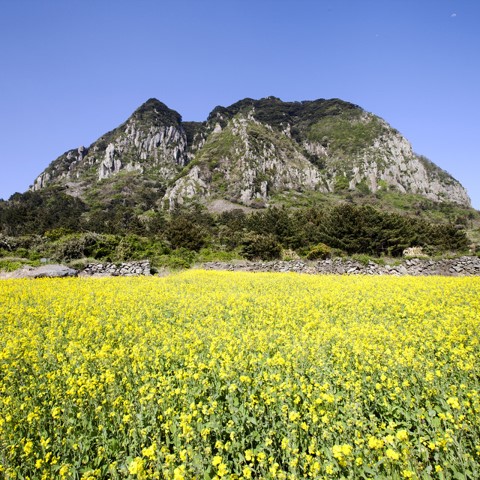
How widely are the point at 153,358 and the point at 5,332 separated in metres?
4.65

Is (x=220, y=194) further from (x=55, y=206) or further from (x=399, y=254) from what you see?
(x=399, y=254)

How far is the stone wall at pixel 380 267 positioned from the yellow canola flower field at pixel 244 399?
14.8 m

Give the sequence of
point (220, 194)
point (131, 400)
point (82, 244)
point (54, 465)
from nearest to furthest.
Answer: point (54, 465), point (131, 400), point (82, 244), point (220, 194)

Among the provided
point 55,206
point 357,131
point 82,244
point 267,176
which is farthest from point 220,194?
point 357,131

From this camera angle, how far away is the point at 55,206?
9788cm

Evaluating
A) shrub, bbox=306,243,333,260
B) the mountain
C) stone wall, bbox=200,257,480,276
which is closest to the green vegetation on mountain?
shrub, bbox=306,243,333,260

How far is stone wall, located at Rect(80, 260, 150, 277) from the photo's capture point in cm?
2428

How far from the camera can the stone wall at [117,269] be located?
24281 mm

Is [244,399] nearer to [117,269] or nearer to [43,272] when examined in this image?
[43,272]

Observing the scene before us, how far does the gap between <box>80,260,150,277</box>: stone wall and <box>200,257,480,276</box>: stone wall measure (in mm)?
7282

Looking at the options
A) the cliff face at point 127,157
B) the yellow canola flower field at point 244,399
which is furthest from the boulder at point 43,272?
the cliff face at point 127,157

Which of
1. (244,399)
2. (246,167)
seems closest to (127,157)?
(246,167)

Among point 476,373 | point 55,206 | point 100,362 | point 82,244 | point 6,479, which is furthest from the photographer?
point 55,206

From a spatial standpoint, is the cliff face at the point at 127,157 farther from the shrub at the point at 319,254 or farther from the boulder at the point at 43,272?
the boulder at the point at 43,272
